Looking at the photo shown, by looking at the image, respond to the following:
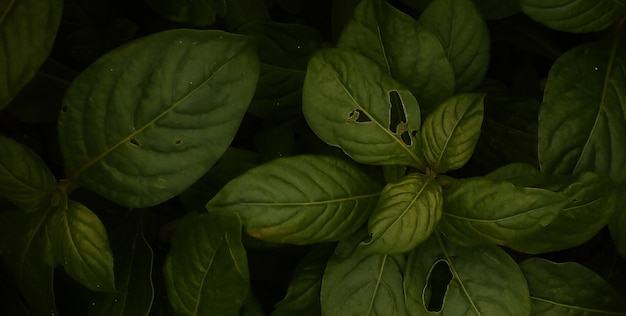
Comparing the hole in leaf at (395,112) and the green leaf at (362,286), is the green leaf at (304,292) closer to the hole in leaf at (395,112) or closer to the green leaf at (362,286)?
the green leaf at (362,286)

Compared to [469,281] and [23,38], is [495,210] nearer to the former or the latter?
[469,281]

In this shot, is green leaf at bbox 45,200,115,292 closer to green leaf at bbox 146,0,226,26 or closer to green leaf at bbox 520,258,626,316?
green leaf at bbox 146,0,226,26

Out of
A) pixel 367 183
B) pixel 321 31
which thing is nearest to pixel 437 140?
pixel 367 183

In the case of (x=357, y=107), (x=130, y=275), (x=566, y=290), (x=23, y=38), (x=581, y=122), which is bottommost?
(x=566, y=290)

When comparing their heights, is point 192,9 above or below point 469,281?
above

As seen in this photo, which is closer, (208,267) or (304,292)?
(208,267)

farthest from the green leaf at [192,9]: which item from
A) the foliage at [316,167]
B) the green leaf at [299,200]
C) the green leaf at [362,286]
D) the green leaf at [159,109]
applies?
the green leaf at [362,286]

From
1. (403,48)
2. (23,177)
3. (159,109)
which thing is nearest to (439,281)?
(403,48)
